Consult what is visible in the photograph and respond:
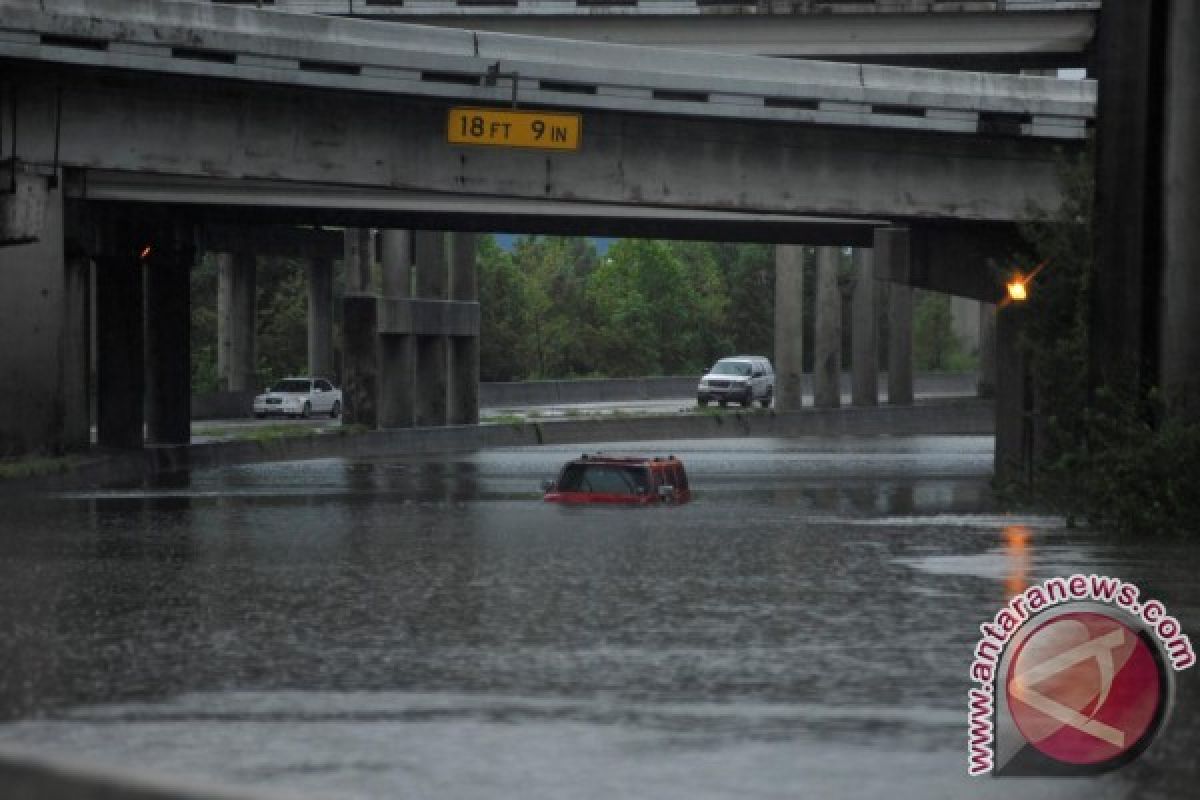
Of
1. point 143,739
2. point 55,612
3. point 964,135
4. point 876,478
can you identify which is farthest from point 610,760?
point 876,478

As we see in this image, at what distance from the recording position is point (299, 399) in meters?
87.3

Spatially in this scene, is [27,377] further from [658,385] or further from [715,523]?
[658,385]

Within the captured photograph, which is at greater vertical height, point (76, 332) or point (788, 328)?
point (788, 328)

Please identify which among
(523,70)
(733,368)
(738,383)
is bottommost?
(738,383)

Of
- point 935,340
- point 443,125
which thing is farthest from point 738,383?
point 935,340

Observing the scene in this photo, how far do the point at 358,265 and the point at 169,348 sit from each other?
10467mm

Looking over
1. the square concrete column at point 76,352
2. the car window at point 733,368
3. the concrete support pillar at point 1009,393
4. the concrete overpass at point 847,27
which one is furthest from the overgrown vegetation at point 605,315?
the concrete support pillar at point 1009,393

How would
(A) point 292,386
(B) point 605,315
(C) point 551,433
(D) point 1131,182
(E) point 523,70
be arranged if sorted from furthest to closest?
(B) point 605,315, (A) point 292,386, (C) point 551,433, (E) point 523,70, (D) point 1131,182

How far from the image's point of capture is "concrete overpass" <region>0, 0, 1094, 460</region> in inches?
1576

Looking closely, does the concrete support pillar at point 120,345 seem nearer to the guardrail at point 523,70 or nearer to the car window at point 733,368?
the guardrail at point 523,70

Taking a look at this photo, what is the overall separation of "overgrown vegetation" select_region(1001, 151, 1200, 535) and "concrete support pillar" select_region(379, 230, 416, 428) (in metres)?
31.1

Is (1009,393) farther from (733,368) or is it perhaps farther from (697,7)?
(733,368)

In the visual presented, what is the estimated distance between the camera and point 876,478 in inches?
2044

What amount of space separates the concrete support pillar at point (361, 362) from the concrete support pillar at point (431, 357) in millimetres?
2393
